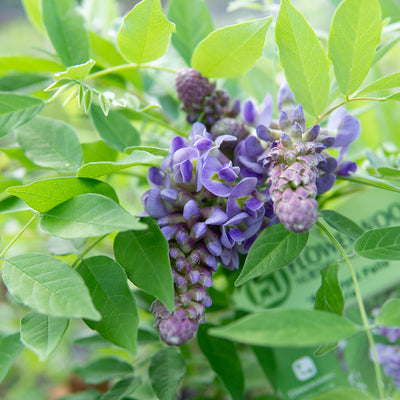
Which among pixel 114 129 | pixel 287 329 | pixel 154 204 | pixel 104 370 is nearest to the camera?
pixel 287 329

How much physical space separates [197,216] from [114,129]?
0.57 ft

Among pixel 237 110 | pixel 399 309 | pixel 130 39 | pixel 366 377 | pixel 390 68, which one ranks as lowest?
pixel 366 377

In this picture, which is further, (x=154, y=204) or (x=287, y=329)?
(x=154, y=204)

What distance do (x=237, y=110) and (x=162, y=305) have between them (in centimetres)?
26

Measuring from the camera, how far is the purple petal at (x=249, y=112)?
0.47m

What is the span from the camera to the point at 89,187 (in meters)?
0.36

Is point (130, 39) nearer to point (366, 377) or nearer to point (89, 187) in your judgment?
point (89, 187)

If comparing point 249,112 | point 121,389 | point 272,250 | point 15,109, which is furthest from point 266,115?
point 121,389

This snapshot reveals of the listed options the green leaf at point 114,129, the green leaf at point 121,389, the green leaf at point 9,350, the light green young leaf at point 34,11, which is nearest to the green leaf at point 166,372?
the green leaf at point 121,389

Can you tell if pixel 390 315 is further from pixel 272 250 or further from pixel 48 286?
pixel 48 286

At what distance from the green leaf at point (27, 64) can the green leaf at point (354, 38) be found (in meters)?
0.35

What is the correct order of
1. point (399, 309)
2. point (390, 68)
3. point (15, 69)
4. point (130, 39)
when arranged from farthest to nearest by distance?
1. point (390, 68)
2. point (15, 69)
3. point (130, 39)
4. point (399, 309)

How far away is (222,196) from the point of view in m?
0.35

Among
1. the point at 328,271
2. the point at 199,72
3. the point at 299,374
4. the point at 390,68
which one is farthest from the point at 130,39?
the point at 390,68
